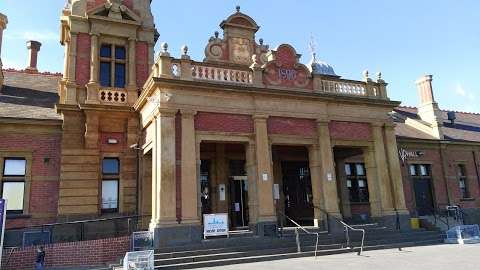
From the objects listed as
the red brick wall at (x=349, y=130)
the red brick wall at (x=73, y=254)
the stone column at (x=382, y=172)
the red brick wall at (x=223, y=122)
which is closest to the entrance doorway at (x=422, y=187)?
the stone column at (x=382, y=172)

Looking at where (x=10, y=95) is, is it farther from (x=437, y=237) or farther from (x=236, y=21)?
(x=437, y=237)

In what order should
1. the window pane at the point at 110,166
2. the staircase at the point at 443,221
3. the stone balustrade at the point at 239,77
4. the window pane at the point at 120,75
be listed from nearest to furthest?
the stone balustrade at the point at 239,77 < the window pane at the point at 110,166 < the window pane at the point at 120,75 < the staircase at the point at 443,221

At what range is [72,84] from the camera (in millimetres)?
15773

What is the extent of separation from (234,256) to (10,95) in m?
11.8

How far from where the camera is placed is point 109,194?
1531 cm

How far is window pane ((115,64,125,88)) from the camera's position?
16.8 m

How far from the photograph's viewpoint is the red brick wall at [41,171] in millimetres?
14375

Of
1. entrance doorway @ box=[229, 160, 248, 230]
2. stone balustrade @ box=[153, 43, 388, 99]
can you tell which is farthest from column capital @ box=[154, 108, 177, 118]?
entrance doorway @ box=[229, 160, 248, 230]

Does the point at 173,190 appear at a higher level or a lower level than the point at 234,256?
higher

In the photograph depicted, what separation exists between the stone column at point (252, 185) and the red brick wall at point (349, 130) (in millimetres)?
3589

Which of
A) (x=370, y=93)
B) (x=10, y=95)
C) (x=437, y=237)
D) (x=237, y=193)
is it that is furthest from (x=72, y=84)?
(x=437, y=237)

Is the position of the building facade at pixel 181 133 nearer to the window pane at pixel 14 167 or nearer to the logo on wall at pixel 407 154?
the window pane at pixel 14 167

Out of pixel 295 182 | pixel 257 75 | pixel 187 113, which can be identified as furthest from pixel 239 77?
pixel 295 182

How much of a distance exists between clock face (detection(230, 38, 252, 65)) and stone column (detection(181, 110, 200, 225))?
14.3 ft
